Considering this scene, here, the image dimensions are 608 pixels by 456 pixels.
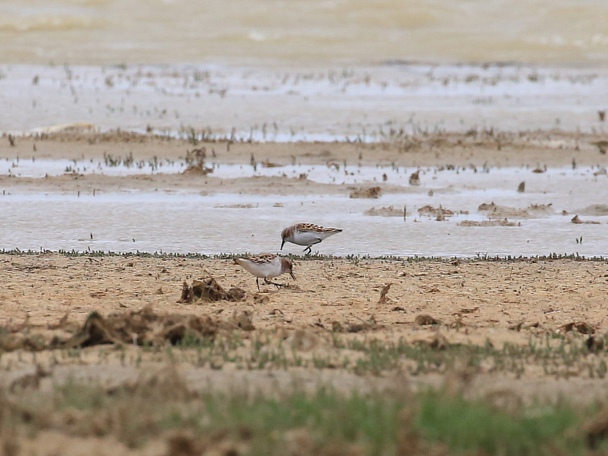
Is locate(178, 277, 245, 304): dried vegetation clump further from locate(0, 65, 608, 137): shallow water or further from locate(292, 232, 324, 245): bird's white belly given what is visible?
locate(0, 65, 608, 137): shallow water

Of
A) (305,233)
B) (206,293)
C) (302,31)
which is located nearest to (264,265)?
(206,293)

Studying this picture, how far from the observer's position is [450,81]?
38.5 m

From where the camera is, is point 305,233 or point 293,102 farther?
point 293,102

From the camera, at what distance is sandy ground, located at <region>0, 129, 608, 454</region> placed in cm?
715

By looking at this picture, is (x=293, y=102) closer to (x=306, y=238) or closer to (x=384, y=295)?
(x=306, y=238)

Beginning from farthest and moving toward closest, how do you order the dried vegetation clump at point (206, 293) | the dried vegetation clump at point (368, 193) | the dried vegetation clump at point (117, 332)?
the dried vegetation clump at point (368, 193)
the dried vegetation clump at point (206, 293)
the dried vegetation clump at point (117, 332)

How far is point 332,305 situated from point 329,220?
6.06 metres

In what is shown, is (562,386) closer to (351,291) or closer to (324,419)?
(324,419)

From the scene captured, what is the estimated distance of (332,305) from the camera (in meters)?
10.3

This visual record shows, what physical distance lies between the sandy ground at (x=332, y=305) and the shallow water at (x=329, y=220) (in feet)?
5.28

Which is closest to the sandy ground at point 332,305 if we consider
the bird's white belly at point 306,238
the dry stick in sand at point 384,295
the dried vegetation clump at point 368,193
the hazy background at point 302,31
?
the dry stick in sand at point 384,295

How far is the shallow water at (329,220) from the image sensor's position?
14.6 meters

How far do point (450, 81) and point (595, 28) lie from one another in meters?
20.8

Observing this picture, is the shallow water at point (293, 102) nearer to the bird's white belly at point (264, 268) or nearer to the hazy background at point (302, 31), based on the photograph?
the hazy background at point (302, 31)
